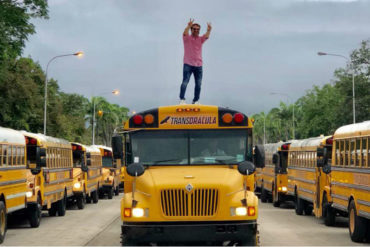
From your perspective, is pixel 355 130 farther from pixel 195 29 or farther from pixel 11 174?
pixel 11 174

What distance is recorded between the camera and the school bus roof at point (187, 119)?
1200 centimetres

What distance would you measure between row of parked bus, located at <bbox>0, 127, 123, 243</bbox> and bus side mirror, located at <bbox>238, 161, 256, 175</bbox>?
6189 mm

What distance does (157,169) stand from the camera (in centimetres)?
1182

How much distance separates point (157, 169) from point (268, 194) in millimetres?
25356

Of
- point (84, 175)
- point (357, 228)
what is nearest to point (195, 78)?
point (357, 228)

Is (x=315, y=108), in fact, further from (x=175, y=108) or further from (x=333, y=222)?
(x=175, y=108)

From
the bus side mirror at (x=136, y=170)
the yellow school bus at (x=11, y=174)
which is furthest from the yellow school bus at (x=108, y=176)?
the bus side mirror at (x=136, y=170)

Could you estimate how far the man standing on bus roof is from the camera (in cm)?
1445

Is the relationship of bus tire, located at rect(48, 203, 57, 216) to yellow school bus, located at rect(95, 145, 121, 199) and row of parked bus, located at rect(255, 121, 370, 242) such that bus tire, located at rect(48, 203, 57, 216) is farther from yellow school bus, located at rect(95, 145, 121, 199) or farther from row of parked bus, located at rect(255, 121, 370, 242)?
yellow school bus, located at rect(95, 145, 121, 199)

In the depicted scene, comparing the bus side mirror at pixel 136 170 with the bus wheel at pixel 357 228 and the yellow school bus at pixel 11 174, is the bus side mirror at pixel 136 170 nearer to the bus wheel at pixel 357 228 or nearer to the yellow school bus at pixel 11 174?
the yellow school bus at pixel 11 174

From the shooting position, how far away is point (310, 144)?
84.3 ft

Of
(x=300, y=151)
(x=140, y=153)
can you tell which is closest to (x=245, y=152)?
(x=140, y=153)

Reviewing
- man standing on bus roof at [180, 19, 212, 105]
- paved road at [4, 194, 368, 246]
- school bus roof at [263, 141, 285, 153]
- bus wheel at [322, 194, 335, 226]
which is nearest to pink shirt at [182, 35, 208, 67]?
man standing on bus roof at [180, 19, 212, 105]

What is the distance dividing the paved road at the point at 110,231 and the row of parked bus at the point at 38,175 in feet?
2.07
